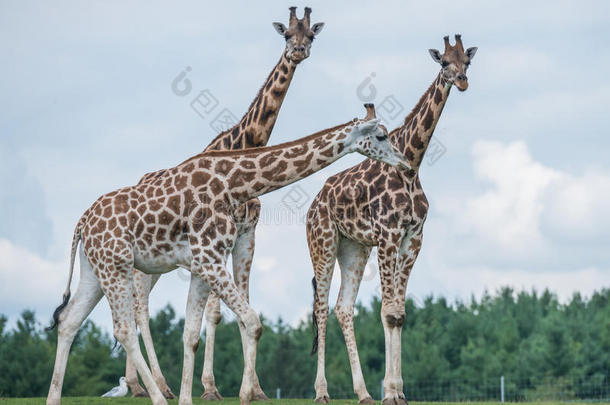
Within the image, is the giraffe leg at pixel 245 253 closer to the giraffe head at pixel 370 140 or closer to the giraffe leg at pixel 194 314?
the giraffe leg at pixel 194 314

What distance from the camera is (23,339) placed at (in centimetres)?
5206

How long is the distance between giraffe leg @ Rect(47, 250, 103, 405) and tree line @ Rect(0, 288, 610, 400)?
33226 millimetres

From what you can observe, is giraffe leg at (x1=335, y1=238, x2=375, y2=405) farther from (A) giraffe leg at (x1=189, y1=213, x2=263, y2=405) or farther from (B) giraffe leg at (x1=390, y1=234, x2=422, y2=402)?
(A) giraffe leg at (x1=189, y1=213, x2=263, y2=405)

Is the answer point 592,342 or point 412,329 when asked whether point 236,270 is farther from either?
point 412,329

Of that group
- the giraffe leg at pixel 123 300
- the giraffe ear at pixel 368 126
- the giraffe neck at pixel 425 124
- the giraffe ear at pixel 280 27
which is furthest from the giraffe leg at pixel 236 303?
the giraffe ear at pixel 280 27

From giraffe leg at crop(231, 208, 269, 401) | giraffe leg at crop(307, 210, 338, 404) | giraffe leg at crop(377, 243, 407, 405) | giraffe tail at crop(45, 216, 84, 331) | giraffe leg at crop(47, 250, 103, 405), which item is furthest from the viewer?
giraffe leg at crop(307, 210, 338, 404)

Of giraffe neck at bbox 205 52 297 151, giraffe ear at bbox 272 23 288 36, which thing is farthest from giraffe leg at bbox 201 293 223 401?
giraffe ear at bbox 272 23 288 36

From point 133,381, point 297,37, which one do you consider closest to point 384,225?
point 297,37

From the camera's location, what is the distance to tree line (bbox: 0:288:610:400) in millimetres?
50469

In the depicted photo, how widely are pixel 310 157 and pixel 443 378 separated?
4513 centimetres

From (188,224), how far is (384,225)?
378cm

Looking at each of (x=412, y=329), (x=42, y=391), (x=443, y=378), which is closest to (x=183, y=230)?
(x=42, y=391)

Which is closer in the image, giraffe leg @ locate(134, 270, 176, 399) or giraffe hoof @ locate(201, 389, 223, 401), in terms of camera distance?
giraffe hoof @ locate(201, 389, 223, 401)

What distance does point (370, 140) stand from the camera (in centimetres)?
1394
